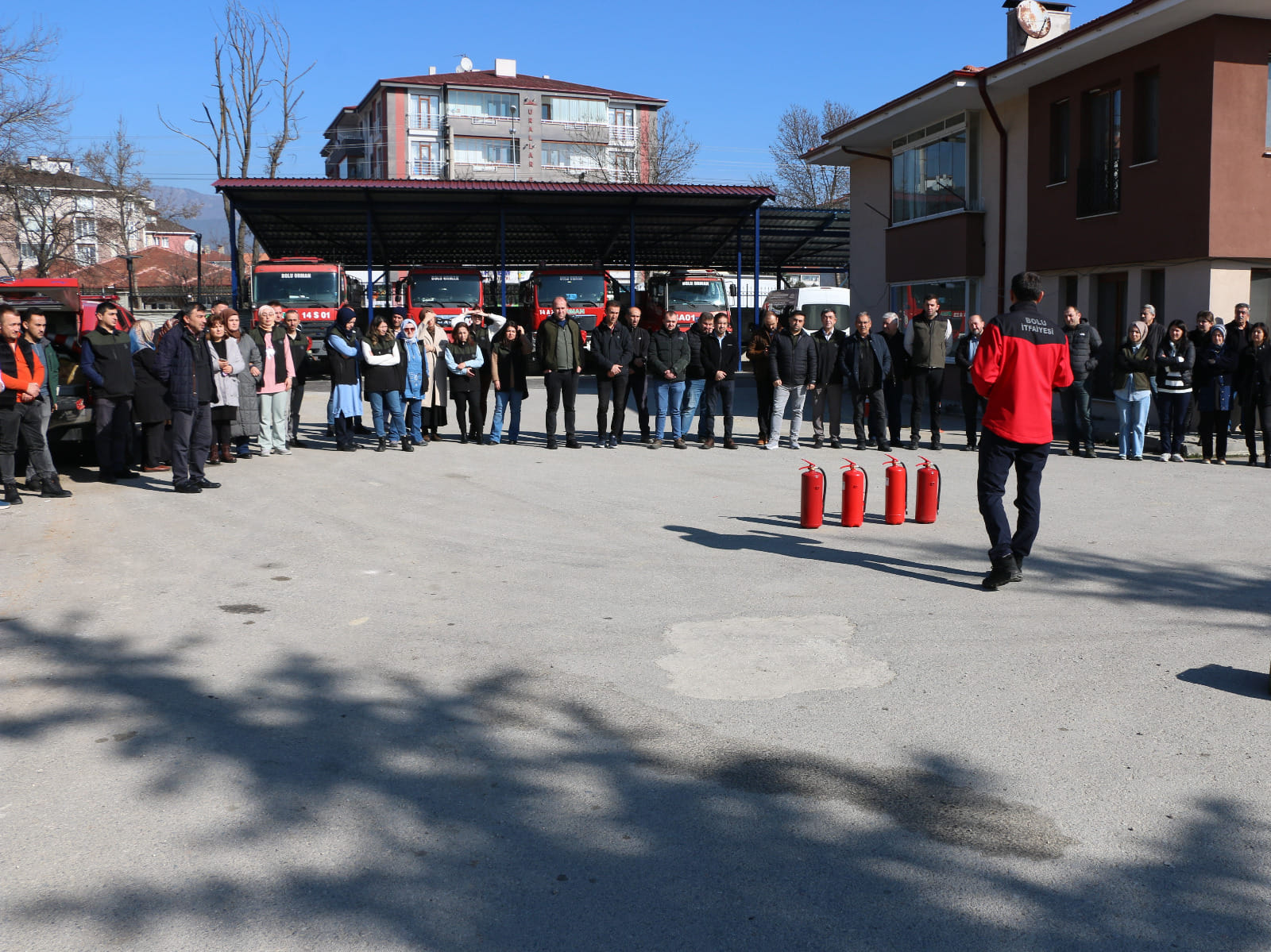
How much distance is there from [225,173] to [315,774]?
1802 inches

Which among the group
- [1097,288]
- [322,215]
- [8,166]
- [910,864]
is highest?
[8,166]

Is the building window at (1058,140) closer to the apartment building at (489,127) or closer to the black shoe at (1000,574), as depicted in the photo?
the black shoe at (1000,574)

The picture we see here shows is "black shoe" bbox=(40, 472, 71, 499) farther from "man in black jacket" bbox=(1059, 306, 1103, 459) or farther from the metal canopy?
the metal canopy

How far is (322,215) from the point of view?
2930cm

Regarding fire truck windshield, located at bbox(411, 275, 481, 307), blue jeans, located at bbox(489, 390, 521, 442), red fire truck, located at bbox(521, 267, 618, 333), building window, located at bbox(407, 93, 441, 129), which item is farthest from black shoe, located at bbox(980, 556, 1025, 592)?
building window, located at bbox(407, 93, 441, 129)

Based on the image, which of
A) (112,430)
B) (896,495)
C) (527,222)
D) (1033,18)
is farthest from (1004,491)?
(527,222)

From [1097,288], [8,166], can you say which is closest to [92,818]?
[1097,288]

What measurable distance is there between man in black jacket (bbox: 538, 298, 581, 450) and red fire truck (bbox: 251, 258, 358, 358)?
1339 cm

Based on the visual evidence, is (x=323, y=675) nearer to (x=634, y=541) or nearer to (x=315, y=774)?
(x=315, y=774)

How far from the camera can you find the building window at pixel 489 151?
73625 mm

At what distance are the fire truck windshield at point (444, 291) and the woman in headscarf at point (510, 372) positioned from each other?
40.3 ft

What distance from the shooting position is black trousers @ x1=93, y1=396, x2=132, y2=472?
41.6 ft

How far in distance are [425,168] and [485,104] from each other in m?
5.55

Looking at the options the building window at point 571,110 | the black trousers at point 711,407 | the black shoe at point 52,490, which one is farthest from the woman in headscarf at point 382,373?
the building window at point 571,110
